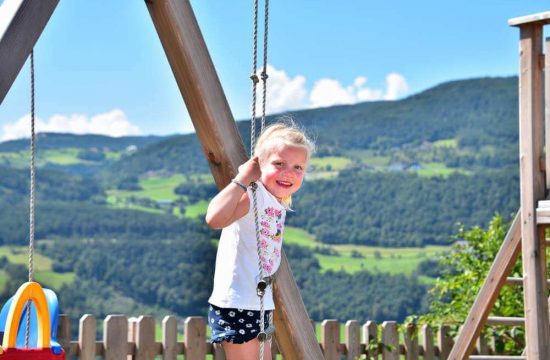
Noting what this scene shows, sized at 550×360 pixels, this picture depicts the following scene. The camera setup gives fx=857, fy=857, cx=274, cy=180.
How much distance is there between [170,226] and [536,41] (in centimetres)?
2036

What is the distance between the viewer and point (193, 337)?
575 cm

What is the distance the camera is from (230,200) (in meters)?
2.84

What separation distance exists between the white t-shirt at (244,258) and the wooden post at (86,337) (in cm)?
253

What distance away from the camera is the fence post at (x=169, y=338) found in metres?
5.63

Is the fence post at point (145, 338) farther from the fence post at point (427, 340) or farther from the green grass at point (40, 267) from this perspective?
the green grass at point (40, 267)

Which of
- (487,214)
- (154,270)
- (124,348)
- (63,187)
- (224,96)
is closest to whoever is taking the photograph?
(224,96)

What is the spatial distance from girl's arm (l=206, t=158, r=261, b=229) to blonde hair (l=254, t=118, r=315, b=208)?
206 mm

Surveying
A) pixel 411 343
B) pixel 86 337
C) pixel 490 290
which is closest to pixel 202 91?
pixel 86 337

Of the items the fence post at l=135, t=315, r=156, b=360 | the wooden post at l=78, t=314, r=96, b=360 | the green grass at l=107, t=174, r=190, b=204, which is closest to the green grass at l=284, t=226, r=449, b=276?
the green grass at l=107, t=174, r=190, b=204

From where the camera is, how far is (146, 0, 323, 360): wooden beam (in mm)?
3080

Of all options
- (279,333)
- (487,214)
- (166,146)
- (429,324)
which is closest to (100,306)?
(166,146)

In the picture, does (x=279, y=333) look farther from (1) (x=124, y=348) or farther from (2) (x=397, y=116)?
(2) (x=397, y=116)

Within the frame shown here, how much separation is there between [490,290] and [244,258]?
10.8 feet

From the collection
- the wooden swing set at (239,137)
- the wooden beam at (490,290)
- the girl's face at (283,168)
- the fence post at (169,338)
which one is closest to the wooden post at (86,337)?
the fence post at (169,338)
